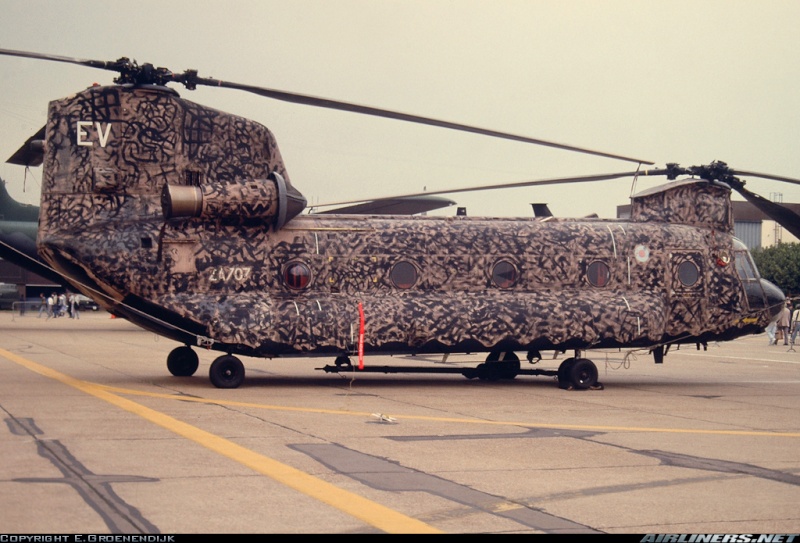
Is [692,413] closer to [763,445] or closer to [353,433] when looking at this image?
[763,445]

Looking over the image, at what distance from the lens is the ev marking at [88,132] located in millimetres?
16344

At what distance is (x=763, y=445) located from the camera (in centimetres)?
1149

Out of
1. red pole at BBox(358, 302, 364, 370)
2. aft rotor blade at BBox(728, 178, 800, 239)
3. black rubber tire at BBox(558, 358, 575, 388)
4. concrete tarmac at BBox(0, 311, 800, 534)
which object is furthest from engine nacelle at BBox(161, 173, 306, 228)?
aft rotor blade at BBox(728, 178, 800, 239)

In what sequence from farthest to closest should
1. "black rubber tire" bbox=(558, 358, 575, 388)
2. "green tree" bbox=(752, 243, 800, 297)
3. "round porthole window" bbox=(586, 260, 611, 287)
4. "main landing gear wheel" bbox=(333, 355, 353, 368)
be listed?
"green tree" bbox=(752, 243, 800, 297)
"round porthole window" bbox=(586, 260, 611, 287)
"black rubber tire" bbox=(558, 358, 575, 388)
"main landing gear wheel" bbox=(333, 355, 353, 368)

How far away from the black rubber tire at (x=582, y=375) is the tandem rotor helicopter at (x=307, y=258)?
2.2 inches

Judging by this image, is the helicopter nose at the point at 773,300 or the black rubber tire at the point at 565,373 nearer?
the black rubber tire at the point at 565,373

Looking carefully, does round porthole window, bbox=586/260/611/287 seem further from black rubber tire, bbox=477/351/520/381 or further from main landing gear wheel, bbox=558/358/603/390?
black rubber tire, bbox=477/351/520/381

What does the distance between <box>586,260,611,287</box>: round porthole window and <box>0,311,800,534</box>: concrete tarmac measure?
2058 mm

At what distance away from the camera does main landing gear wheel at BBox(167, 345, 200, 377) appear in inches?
722

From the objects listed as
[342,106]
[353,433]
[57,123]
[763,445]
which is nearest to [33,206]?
[57,123]

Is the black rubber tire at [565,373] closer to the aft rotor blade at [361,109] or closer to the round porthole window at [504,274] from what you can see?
the round porthole window at [504,274]

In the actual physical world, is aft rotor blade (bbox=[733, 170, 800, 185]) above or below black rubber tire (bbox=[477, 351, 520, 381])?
above

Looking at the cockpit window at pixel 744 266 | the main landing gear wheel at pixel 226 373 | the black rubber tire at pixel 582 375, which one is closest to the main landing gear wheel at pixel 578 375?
the black rubber tire at pixel 582 375

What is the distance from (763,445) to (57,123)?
12154 mm
